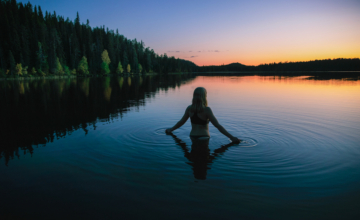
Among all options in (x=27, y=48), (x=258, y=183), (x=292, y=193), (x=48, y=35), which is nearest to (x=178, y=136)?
(x=258, y=183)

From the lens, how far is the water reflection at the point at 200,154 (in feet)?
20.3

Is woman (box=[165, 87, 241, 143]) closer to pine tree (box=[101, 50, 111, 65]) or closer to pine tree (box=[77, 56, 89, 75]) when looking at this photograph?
pine tree (box=[77, 56, 89, 75])

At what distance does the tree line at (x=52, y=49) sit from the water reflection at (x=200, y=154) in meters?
80.4

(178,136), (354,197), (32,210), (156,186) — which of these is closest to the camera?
(32,210)

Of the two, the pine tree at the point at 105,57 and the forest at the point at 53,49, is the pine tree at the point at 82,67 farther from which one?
the pine tree at the point at 105,57

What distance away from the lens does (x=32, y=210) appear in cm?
431

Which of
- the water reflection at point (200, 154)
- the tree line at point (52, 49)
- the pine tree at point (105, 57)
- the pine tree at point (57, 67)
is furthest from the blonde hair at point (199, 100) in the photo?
the pine tree at point (105, 57)

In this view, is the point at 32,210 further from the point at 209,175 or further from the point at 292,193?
the point at 292,193

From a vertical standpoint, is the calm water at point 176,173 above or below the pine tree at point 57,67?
below

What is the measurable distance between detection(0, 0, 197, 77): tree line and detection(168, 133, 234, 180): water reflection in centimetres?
8038

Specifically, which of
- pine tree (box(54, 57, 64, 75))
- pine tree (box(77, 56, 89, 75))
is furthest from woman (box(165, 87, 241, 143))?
pine tree (box(77, 56, 89, 75))

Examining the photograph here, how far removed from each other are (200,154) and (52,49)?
101m

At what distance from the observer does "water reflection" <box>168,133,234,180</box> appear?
6199 mm

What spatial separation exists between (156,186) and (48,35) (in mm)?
114009
